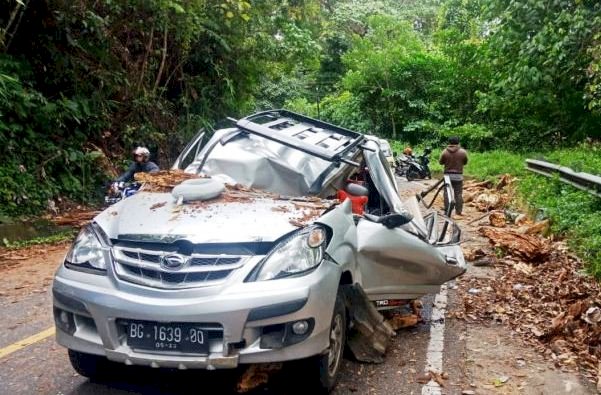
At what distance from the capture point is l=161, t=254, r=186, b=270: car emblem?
332 centimetres

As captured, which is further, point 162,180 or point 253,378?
point 162,180

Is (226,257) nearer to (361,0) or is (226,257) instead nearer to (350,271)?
(350,271)

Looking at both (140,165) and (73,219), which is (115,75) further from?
(140,165)

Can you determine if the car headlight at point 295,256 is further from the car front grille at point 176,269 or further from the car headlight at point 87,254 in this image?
the car headlight at point 87,254

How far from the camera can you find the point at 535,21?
43.7ft

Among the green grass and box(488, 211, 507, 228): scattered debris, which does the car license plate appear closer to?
the green grass

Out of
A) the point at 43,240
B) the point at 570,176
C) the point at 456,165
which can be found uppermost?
the point at 570,176

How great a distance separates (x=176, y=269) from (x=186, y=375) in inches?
42.9

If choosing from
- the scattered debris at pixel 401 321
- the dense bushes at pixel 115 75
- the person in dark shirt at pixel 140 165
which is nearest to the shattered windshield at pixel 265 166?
the scattered debris at pixel 401 321

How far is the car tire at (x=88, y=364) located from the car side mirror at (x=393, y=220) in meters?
2.10

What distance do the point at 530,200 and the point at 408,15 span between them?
105ft

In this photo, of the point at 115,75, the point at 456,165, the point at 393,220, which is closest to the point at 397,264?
the point at 393,220

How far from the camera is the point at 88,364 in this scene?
3828mm

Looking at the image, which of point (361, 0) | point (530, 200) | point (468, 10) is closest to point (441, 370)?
point (530, 200)
